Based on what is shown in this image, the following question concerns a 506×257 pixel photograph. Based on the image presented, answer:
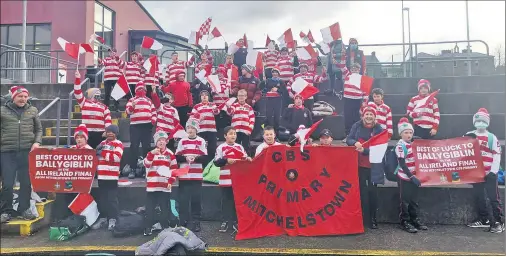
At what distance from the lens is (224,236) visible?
5.86m

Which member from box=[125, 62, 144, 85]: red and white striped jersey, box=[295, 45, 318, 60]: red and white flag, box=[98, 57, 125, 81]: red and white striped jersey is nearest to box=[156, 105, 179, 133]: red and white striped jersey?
box=[125, 62, 144, 85]: red and white striped jersey

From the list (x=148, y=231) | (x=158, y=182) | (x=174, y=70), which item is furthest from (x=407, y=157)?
(x=174, y=70)

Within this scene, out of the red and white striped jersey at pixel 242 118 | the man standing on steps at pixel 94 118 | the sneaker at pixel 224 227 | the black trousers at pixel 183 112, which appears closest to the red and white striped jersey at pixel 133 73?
the black trousers at pixel 183 112

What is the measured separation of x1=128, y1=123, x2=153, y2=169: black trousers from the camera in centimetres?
788

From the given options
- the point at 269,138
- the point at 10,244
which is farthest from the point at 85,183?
the point at 269,138

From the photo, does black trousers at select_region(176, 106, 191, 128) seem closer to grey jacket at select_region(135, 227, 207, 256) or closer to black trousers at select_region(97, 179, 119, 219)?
black trousers at select_region(97, 179, 119, 219)

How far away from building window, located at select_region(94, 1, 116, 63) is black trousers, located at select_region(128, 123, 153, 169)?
39.4 feet

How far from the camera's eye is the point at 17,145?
6363mm

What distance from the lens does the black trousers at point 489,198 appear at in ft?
19.3

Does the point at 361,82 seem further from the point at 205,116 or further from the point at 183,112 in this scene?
the point at 183,112

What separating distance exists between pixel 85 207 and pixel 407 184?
5193 millimetres

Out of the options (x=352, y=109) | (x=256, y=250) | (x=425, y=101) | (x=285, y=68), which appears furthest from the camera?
(x=285, y=68)

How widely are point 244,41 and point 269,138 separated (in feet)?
19.5

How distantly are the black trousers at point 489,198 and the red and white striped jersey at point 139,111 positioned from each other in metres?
6.00
